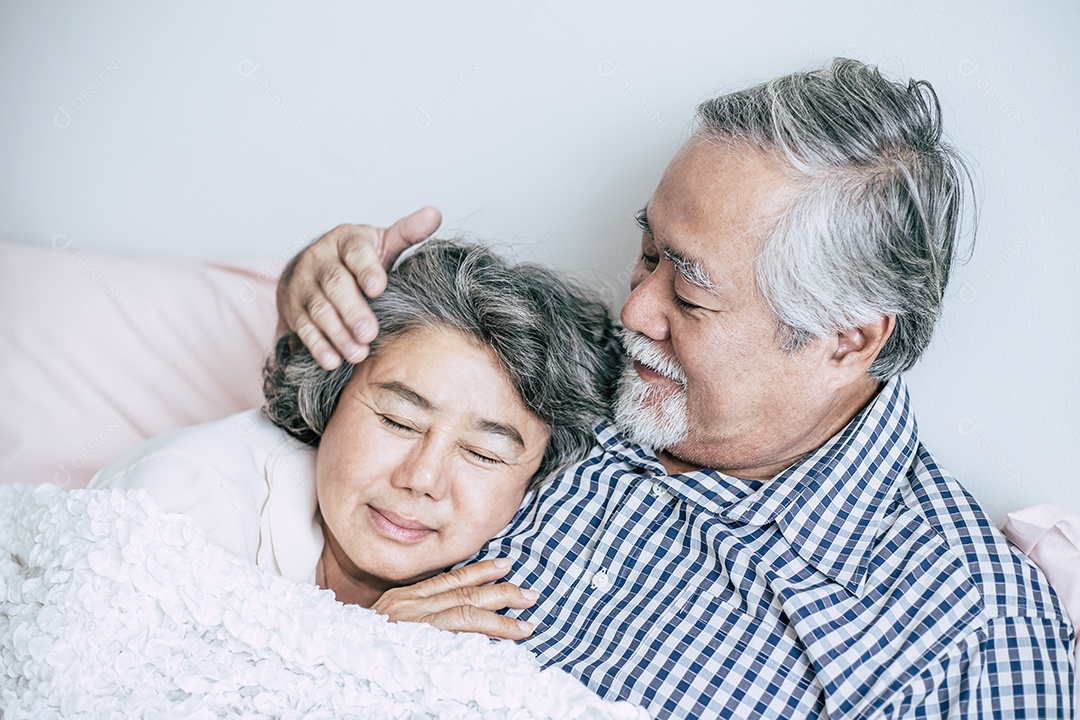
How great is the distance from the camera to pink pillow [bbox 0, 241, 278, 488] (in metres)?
1.77

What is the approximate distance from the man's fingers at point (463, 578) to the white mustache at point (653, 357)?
1.35 ft

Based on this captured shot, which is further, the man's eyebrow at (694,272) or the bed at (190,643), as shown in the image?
the man's eyebrow at (694,272)

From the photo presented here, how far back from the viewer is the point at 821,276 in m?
1.41

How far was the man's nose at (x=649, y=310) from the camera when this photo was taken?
1.51 metres

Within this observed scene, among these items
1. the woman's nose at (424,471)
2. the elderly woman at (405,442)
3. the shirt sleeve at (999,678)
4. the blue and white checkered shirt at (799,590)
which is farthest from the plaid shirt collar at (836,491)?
the woman's nose at (424,471)

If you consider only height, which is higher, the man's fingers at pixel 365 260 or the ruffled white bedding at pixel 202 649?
the man's fingers at pixel 365 260

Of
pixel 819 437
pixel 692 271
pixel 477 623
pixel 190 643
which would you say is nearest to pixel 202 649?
pixel 190 643

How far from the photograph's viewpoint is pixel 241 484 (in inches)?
57.8

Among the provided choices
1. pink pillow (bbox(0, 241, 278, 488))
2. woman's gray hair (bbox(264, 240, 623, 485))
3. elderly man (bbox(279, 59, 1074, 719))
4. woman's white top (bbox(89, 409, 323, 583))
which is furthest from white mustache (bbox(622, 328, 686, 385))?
pink pillow (bbox(0, 241, 278, 488))

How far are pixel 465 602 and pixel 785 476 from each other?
0.55 meters

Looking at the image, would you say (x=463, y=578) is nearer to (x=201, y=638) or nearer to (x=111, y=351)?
(x=201, y=638)

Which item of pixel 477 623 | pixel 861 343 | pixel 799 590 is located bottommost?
pixel 477 623

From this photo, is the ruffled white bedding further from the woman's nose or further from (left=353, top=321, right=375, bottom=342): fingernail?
(left=353, top=321, right=375, bottom=342): fingernail

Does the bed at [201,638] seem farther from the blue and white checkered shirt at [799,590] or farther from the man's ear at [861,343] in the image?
the man's ear at [861,343]
